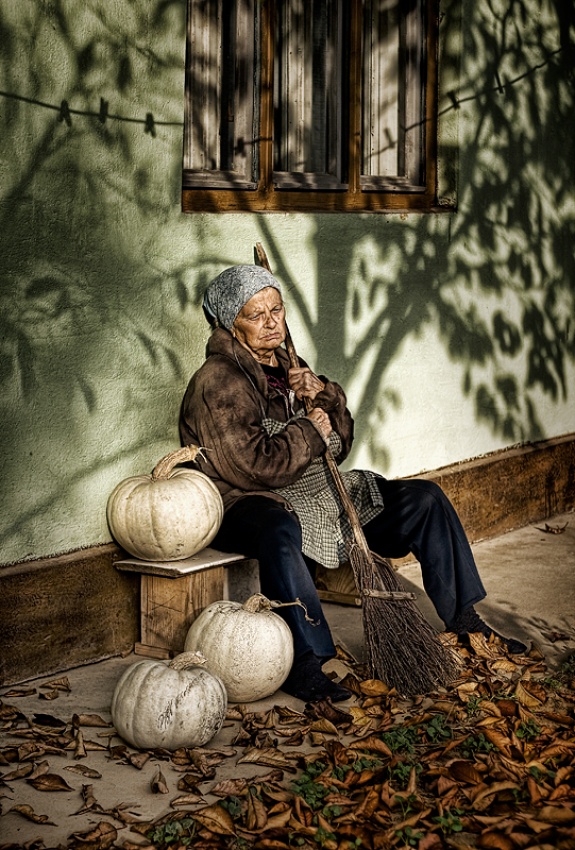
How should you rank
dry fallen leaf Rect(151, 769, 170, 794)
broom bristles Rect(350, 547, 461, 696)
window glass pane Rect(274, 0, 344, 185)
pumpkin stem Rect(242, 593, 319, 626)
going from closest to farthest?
1. dry fallen leaf Rect(151, 769, 170, 794)
2. pumpkin stem Rect(242, 593, 319, 626)
3. broom bristles Rect(350, 547, 461, 696)
4. window glass pane Rect(274, 0, 344, 185)

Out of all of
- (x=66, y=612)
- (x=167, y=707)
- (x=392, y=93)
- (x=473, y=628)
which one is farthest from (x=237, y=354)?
(x=392, y=93)

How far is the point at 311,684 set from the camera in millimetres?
5262

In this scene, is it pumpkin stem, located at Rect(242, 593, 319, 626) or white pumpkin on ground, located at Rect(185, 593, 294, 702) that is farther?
pumpkin stem, located at Rect(242, 593, 319, 626)

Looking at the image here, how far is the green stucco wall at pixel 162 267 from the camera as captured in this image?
523 cm

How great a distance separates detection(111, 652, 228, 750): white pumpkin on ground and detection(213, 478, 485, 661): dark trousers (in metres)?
0.70

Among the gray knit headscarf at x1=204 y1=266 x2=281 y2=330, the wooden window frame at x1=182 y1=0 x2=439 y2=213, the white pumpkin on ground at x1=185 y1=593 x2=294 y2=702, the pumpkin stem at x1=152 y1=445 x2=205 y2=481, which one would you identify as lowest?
the white pumpkin on ground at x1=185 y1=593 x2=294 y2=702

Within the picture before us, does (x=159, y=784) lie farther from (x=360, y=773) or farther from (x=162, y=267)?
(x=162, y=267)

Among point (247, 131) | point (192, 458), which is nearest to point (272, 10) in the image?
point (247, 131)

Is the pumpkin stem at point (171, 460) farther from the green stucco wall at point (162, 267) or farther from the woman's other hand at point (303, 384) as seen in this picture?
the woman's other hand at point (303, 384)

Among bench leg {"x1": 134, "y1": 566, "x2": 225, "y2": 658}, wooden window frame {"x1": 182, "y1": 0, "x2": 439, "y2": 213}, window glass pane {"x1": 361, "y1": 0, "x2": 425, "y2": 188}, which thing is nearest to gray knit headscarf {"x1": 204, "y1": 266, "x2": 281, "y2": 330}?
wooden window frame {"x1": 182, "y1": 0, "x2": 439, "y2": 213}

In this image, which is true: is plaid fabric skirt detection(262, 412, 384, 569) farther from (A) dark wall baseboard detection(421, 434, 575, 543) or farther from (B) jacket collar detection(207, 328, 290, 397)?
(A) dark wall baseboard detection(421, 434, 575, 543)

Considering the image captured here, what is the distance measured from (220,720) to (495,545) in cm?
368

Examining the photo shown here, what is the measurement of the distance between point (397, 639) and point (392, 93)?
3561mm

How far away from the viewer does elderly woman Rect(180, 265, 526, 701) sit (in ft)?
17.9
